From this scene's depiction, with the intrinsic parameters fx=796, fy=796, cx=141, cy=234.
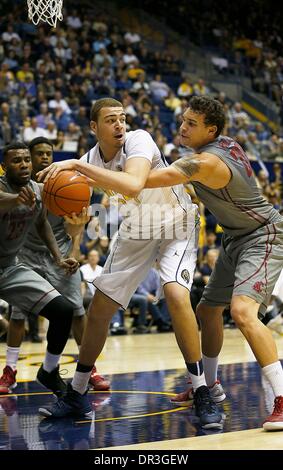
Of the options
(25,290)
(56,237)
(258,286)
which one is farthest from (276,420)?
(56,237)

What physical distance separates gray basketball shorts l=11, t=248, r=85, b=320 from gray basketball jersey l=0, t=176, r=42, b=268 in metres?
0.75

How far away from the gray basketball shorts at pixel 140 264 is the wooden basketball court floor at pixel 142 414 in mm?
762

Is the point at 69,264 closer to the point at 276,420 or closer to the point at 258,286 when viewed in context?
the point at 258,286

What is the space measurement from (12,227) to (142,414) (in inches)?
61.8

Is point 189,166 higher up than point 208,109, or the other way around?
point 208,109

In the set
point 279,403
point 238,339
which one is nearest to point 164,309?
point 238,339

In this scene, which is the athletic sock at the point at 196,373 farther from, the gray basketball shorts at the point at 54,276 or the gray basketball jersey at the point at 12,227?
the gray basketball shorts at the point at 54,276

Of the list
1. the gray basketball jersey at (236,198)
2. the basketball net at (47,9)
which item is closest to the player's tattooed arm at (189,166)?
the gray basketball jersey at (236,198)

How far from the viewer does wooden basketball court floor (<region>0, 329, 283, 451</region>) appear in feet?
13.5

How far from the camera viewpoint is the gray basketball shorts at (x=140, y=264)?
16.1 feet

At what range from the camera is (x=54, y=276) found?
20.9 feet

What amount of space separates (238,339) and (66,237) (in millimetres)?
4044

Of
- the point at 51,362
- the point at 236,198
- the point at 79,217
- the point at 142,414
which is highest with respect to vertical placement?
the point at 236,198

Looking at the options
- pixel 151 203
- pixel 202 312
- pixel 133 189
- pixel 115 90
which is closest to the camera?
pixel 133 189
